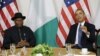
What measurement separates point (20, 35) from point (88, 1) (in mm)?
1426

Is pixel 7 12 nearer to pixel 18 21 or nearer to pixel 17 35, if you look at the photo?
pixel 18 21

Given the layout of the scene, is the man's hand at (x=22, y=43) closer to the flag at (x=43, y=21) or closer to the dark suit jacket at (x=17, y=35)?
the dark suit jacket at (x=17, y=35)

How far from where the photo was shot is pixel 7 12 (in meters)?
5.37

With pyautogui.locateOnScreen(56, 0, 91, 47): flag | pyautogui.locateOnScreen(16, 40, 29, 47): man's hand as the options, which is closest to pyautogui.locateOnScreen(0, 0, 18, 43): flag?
pyautogui.locateOnScreen(16, 40, 29, 47): man's hand

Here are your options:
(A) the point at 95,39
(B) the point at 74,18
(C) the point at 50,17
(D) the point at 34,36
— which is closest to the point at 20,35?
(D) the point at 34,36

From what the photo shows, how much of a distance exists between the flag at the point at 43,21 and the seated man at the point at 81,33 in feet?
1.46

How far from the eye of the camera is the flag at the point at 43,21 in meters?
5.31

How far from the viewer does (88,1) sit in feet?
17.2

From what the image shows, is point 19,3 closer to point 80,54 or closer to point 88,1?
point 88,1

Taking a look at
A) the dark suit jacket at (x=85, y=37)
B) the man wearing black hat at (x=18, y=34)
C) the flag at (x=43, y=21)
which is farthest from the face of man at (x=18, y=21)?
the dark suit jacket at (x=85, y=37)

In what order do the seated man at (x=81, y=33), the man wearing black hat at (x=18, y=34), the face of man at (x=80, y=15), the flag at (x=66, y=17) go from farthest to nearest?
1. the flag at (x=66, y=17)
2. the man wearing black hat at (x=18, y=34)
3. the face of man at (x=80, y=15)
4. the seated man at (x=81, y=33)

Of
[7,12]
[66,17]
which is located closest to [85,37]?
[66,17]

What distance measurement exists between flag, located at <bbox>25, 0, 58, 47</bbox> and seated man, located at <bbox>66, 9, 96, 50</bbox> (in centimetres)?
44

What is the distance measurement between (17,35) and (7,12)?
0.56 meters
